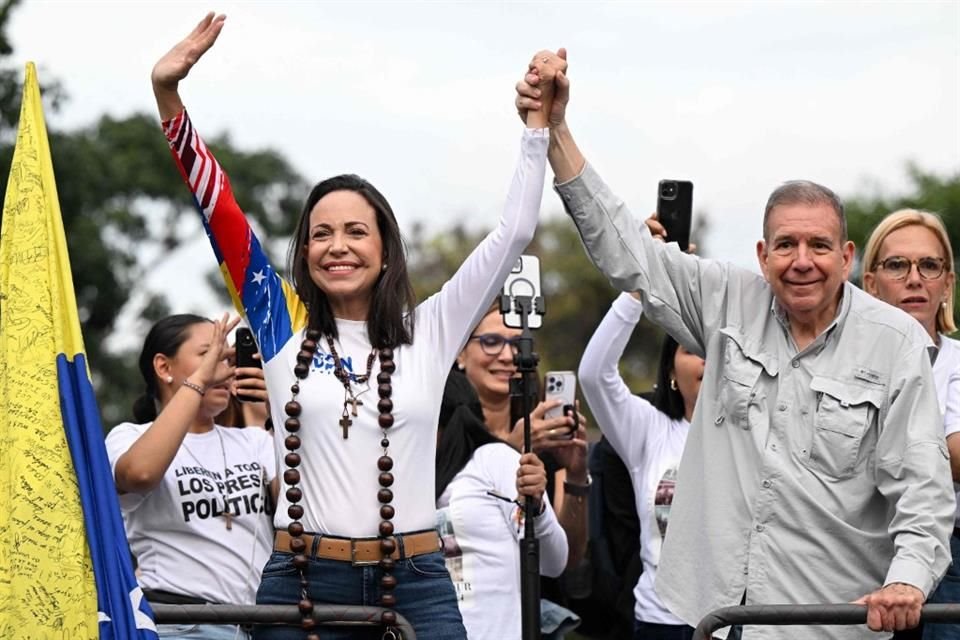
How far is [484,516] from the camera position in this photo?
652cm

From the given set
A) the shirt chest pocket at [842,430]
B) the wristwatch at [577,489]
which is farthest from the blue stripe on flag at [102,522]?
the wristwatch at [577,489]

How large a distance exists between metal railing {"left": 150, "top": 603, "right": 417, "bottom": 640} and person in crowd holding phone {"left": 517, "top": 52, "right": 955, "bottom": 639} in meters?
1.00

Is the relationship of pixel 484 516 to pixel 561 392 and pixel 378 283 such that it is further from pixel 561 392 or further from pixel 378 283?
pixel 378 283

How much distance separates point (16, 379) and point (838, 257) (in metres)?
2.55

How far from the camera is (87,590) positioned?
4.62 m

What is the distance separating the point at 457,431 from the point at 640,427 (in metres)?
0.86

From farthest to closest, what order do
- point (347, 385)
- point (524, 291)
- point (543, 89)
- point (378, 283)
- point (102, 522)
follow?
point (524, 291)
point (378, 283)
point (543, 89)
point (347, 385)
point (102, 522)

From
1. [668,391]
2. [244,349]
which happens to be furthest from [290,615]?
[668,391]

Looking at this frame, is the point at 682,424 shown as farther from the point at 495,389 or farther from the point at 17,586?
the point at 17,586

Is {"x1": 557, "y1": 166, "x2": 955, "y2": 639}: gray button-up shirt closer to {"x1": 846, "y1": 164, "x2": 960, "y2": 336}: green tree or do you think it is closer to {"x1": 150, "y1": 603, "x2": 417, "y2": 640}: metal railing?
{"x1": 150, "y1": 603, "x2": 417, "y2": 640}: metal railing

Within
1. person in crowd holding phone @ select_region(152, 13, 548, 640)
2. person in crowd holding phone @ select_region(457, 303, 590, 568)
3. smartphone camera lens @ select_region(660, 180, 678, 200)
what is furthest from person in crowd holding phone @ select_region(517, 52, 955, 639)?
person in crowd holding phone @ select_region(457, 303, 590, 568)

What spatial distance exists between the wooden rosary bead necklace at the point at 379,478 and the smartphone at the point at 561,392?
2.15 m

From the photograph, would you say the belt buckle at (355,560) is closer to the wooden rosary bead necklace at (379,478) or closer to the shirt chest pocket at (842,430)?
the wooden rosary bead necklace at (379,478)

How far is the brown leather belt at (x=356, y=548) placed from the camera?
4676 mm
